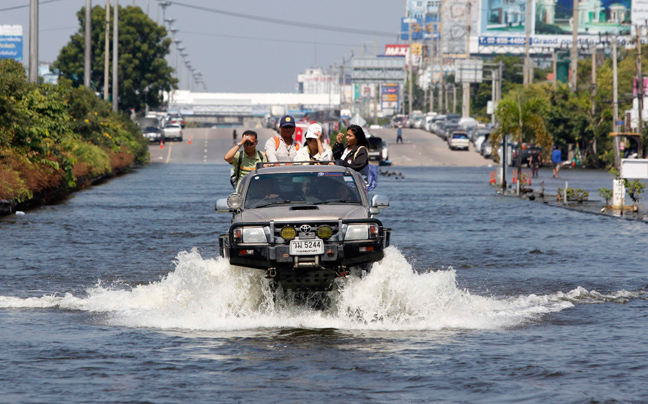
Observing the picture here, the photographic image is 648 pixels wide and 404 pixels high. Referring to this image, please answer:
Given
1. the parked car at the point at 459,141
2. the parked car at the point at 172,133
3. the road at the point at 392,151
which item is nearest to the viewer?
the road at the point at 392,151

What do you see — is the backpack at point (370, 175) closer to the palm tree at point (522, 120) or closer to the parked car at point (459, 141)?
the palm tree at point (522, 120)

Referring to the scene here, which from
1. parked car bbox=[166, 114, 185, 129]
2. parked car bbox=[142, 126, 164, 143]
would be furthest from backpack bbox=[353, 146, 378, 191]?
parked car bbox=[166, 114, 185, 129]

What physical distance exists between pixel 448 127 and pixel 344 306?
284ft

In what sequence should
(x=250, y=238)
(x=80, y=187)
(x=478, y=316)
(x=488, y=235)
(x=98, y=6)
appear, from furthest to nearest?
(x=98, y=6) < (x=80, y=187) < (x=488, y=235) < (x=478, y=316) < (x=250, y=238)

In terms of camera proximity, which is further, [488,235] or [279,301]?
[488,235]

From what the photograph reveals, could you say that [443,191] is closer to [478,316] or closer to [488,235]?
[488,235]

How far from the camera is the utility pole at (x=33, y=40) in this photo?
114 feet

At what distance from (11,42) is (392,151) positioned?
29848 mm

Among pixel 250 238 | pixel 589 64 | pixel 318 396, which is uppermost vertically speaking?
pixel 589 64

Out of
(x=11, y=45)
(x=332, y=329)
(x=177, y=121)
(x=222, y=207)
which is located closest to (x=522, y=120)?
(x=222, y=207)

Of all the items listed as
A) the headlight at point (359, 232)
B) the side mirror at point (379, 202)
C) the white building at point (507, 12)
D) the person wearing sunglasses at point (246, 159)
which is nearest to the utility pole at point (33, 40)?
the person wearing sunglasses at point (246, 159)

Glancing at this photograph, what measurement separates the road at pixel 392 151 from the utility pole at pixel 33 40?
33573 millimetres

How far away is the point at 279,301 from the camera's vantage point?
35.3 feet

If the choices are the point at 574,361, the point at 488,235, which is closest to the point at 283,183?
the point at 574,361
